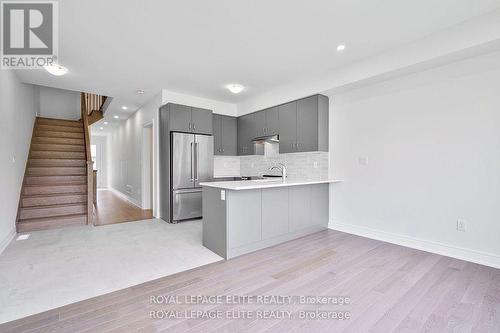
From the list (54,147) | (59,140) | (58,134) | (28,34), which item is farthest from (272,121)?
(58,134)

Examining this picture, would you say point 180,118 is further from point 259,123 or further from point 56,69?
point 56,69

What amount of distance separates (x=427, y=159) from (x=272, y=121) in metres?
2.77

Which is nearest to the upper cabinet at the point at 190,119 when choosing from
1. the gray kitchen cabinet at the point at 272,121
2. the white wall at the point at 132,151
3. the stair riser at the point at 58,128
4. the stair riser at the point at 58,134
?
the white wall at the point at 132,151

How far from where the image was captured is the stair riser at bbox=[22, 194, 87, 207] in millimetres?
4449

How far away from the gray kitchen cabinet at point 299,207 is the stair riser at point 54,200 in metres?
4.36

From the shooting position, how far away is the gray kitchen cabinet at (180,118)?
4.61 metres

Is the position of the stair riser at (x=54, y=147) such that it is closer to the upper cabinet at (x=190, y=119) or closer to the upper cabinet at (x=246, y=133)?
the upper cabinet at (x=190, y=119)

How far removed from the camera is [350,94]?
401 cm

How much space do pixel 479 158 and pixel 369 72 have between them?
174 cm

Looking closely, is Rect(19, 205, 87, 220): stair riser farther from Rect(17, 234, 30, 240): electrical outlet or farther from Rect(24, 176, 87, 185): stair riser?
Rect(24, 176, 87, 185): stair riser

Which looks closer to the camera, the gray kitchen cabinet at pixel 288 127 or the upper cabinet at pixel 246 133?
the gray kitchen cabinet at pixel 288 127

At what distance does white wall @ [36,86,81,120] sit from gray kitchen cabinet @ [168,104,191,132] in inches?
215

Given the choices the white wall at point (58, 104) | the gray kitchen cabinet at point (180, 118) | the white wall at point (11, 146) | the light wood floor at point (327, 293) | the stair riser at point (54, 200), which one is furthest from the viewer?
the white wall at point (58, 104)

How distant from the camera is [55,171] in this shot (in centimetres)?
525
